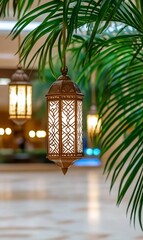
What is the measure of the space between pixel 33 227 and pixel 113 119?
458 cm

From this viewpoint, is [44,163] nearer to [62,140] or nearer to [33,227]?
[33,227]

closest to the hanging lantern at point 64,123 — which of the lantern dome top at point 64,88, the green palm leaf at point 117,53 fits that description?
the lantern dome top at point 64,88

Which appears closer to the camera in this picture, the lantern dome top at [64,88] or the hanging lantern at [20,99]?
the lantern dome top at [64,88]

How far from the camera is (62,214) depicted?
26.2 ft

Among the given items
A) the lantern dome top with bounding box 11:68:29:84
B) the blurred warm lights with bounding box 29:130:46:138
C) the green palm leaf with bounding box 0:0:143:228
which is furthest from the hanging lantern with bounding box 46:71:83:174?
the blurred warm lights with bounding box 29:130:46:138

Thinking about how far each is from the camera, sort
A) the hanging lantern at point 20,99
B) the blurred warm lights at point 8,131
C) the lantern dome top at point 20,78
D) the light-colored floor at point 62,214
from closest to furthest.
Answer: the hanging lantern at point 20,99 < the lantern dome top at point 20,78 < the light-colored floor at point 62,214 < the blurred warm lights at point 8,131

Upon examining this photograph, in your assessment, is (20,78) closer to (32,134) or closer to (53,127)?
(53,127)

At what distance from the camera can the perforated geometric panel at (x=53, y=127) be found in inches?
78.9

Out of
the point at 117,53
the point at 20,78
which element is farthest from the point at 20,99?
the point at 117,53

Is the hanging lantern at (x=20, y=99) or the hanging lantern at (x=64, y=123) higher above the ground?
the hanging lantern at (x=20, y=99)

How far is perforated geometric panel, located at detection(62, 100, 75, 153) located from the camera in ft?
6.55

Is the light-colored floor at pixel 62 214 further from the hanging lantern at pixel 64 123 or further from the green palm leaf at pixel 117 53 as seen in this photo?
the hanging lantern at pixel 64 123

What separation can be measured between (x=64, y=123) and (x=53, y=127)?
43 mm

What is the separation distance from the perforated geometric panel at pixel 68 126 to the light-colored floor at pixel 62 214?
157 inches
